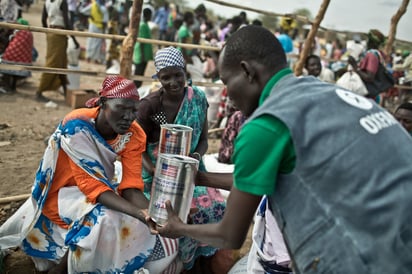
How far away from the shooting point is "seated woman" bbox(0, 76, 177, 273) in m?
2.36

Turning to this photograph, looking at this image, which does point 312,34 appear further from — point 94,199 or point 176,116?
point 94,199

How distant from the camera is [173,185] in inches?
70.2

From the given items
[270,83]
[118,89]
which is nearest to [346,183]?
[270,83]

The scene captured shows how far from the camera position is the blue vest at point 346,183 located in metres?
1.27

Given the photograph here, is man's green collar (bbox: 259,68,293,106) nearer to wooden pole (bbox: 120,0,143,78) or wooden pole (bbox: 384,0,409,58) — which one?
wooden pole (bbox: 120,0,143,78)

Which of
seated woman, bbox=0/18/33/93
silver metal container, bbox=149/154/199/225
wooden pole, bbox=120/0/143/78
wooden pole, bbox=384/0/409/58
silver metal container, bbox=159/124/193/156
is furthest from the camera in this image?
wooden pole, bbox=384/0/409/58

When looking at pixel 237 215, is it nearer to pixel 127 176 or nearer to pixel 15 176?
pixel 127 176

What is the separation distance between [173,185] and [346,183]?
0.75m

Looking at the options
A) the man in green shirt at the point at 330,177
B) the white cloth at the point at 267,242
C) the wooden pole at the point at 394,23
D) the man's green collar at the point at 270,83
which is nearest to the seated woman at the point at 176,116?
the white cloth at the point at 267,242

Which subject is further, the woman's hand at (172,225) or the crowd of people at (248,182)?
the woman's hand at (172,225)

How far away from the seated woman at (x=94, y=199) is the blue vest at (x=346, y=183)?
1.14m

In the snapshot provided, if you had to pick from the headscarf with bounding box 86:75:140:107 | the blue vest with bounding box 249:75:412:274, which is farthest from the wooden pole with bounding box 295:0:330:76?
the blue vest with bounding box 249:75:412:274

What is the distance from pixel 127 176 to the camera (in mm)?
2625

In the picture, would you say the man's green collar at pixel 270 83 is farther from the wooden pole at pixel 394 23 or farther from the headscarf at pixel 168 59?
the wooden pole at pixel 394 23
